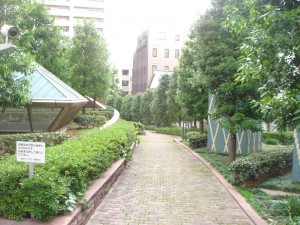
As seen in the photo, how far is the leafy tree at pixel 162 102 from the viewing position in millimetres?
38031

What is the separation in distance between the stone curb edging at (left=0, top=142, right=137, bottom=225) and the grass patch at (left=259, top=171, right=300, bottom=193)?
420 centimetres

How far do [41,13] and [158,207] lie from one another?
16913mm

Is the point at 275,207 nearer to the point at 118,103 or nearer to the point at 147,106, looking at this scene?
the point at 147,106

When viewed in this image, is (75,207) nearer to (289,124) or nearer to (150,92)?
(289,124)

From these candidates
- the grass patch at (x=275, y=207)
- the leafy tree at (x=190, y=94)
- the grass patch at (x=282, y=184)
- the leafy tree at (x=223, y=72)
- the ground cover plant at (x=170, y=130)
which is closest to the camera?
the grass patch at (x=275, y=207)

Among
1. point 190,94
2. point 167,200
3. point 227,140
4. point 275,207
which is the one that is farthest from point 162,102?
point 275,207

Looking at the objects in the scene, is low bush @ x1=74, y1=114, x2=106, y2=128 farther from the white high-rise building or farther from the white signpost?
the white high-rise building

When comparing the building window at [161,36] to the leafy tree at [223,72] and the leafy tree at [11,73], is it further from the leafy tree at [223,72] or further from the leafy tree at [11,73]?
the leafy tree at [11,73]

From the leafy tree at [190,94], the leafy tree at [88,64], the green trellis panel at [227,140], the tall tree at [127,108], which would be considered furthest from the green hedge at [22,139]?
the tall tree at [127,108]

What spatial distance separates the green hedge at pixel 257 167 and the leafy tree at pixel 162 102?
2753 centimetres

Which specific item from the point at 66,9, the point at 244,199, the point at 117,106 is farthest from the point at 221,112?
the point at 66,9

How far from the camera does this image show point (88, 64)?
2525 cm

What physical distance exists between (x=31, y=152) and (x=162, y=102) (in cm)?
3348

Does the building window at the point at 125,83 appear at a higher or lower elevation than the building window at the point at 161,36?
lower
